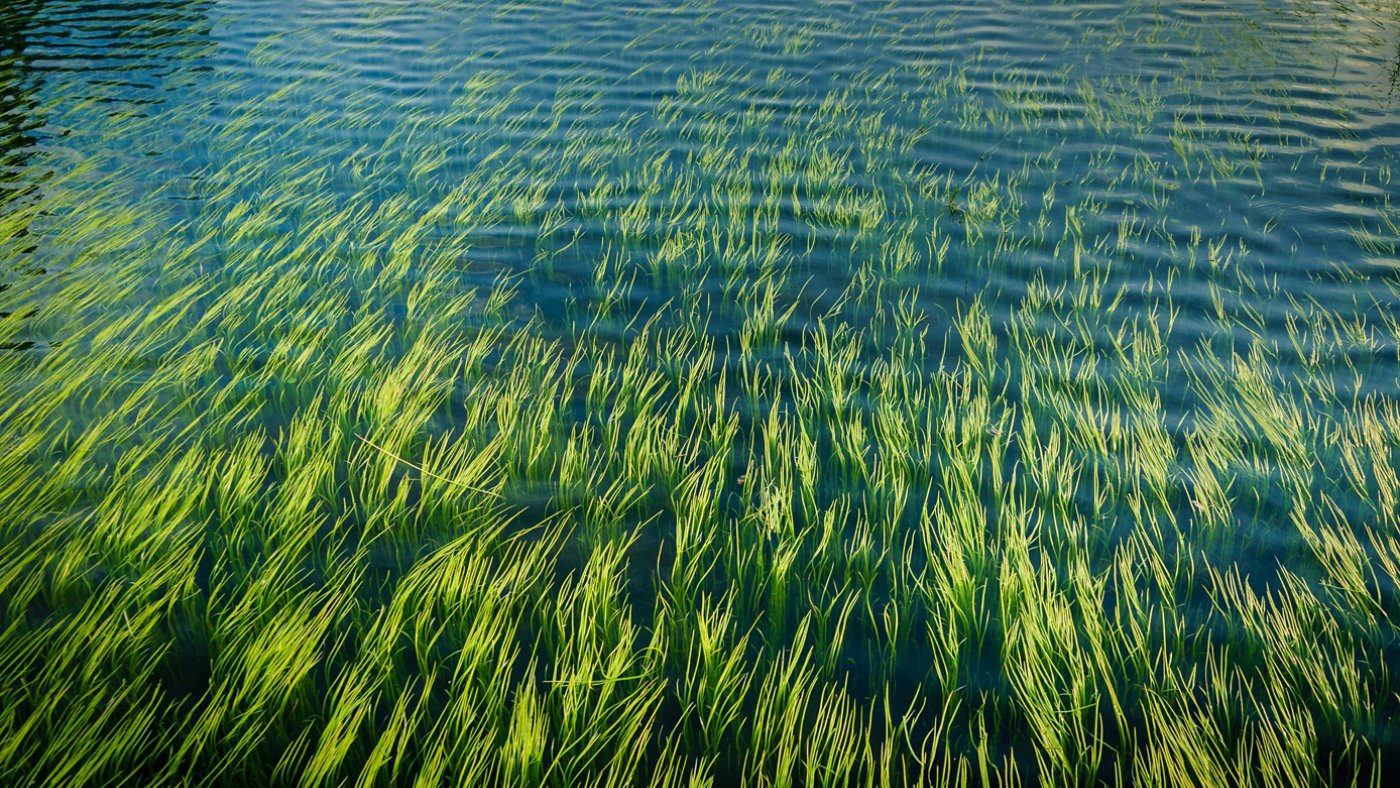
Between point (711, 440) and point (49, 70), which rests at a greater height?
point (49, 70)

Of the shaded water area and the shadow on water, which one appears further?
the shadow on water

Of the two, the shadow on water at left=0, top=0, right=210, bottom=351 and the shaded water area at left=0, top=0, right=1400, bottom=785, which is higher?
the shadow on water at left=0, top=0, right=210, bottom=351

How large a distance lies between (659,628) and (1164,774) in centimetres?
91

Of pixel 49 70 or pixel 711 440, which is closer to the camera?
pixel 711 440

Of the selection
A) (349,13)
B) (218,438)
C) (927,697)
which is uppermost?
(349,13)

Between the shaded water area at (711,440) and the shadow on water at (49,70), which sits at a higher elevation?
the shadow on water at (49,70)

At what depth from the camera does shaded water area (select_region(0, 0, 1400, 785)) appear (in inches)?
61.5

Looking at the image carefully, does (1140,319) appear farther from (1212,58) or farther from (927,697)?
(1212,58)

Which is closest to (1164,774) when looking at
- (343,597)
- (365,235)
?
(343,597)

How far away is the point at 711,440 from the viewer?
7.50ft

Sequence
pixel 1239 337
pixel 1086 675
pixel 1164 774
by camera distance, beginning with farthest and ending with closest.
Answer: pixel 1239 337 < pixel 1086 675 < pixel 1164 774

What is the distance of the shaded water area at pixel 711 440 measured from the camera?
5.13 ft

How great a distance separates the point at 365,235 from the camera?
3391mm

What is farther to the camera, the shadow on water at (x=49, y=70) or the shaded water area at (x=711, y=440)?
the shadow on water at (x=49, y=70)
